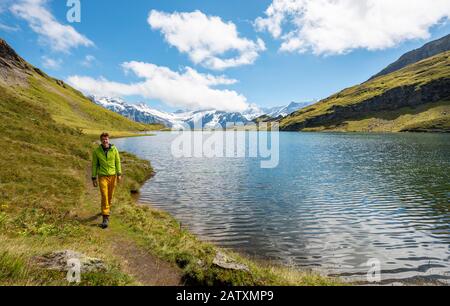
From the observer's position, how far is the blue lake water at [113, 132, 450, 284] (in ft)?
63.4

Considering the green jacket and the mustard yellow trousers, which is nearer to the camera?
the green jacket

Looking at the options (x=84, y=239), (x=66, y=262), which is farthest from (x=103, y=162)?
(x=66, y=262)

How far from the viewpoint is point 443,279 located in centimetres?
1642

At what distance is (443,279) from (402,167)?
43.0 m

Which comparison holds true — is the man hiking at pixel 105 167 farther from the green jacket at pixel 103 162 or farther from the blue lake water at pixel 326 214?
the blue lake water at pixel 326 214

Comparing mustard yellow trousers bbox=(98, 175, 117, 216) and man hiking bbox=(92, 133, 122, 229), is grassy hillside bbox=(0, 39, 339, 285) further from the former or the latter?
man hiking bbox=(92, 133, 122, 229)

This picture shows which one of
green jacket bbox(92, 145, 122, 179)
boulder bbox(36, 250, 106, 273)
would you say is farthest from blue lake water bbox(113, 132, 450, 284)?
boulder bbox(36, 250, 106, 273)

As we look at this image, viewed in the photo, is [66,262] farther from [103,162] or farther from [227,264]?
[103,162]

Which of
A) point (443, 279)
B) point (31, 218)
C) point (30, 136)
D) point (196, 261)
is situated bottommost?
point (443, 279)

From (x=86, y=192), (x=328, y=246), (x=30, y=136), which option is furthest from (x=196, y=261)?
(x=30, y=136)

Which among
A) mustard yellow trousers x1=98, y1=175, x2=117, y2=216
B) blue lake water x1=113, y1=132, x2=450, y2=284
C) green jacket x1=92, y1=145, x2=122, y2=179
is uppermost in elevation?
green jacket x1=92, y1=145, x2=122, y2=179

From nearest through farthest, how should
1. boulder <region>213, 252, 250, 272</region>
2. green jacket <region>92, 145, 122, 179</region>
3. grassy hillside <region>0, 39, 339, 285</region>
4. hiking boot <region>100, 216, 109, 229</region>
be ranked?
grassy hillside <region>0, 39, 339, 285</region>, boulder <region>213, 252, 250, 272</region>, green jacket <region>92, 145, 122, 179</region>, hiking boot <region>100, 216, 109, 229</region>

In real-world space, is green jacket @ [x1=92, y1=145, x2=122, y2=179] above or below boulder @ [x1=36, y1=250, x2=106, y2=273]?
above
